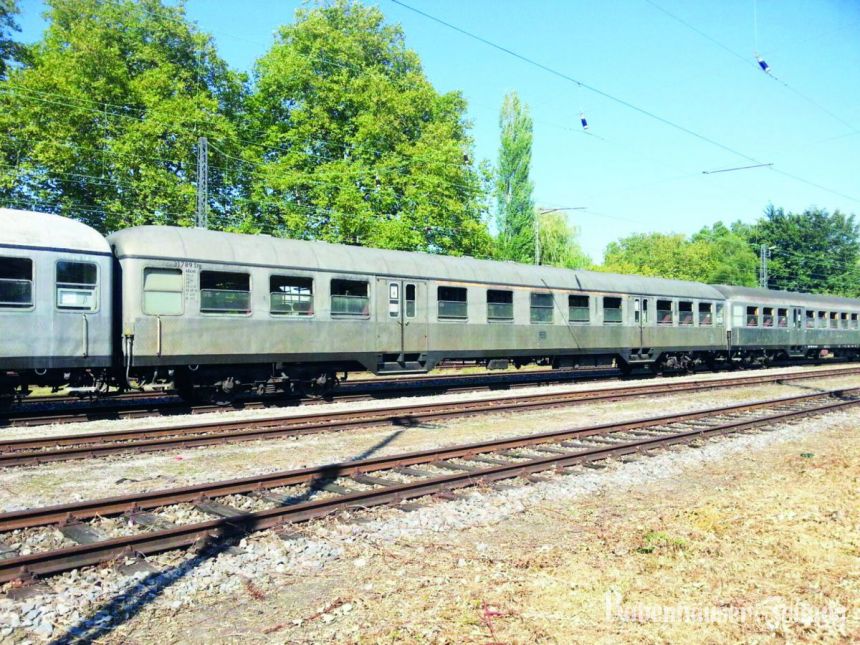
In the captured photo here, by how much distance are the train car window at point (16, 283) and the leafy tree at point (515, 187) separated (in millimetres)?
36793

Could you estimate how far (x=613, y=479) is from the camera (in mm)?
8461

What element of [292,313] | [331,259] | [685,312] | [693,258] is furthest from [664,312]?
[693,258]

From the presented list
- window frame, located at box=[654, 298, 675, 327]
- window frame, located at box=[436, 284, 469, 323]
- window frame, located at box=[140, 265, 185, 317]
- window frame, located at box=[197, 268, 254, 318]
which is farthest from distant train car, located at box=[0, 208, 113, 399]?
window frame, located at box=[654, 298, 675, 327]

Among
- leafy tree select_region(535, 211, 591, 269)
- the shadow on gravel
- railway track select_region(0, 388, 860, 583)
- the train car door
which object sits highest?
leafy tree select_region(535, 211, 591, 269)

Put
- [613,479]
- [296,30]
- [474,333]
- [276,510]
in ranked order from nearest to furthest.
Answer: [276,510], [613,479], [474,333], [296,30]

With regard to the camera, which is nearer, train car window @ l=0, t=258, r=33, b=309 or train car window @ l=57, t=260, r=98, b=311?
train car window @ l=0, t=258, r=33, b=309

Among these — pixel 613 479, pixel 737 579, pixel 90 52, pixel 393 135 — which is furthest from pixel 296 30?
pixel 737 579

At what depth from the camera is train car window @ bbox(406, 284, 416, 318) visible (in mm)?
16516

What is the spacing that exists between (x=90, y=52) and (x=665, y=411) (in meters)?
26.0

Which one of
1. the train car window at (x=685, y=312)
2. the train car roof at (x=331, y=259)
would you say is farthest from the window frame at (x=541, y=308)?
the train car window at (x=685, y=312)

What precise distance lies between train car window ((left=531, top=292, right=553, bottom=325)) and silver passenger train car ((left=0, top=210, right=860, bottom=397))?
0.05m

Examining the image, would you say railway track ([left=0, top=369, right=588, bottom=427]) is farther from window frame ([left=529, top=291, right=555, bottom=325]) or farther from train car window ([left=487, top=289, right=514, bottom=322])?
train car window ([left=487, top=289, right=514, bottom=322])

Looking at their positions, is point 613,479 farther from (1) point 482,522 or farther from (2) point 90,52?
(2) point 90,52

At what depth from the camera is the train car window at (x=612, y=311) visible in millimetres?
21734
